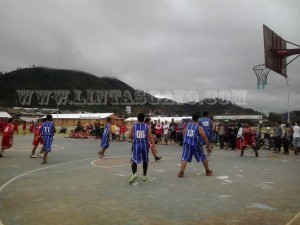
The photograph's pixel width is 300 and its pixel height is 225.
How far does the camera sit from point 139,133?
32.7 feet

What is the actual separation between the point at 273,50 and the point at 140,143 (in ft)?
41.2

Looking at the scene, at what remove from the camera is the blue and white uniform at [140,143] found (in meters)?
9.85

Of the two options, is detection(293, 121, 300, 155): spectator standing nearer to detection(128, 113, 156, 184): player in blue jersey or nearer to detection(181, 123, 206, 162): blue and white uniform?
detection(181, 123, 206, 162): blue and white uniform

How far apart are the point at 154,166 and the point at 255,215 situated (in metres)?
7.33

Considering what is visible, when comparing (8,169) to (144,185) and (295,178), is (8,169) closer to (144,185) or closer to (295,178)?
(144,185)

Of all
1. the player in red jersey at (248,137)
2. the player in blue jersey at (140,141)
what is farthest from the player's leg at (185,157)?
the player in red jersey at (248,137)

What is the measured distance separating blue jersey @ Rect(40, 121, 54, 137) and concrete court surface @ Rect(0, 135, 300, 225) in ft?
7.95

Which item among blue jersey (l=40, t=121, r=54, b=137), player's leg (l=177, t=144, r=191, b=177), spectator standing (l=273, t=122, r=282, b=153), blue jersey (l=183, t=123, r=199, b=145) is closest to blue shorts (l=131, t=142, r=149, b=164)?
player's leg (l=177, t=144, r=191, b=177)

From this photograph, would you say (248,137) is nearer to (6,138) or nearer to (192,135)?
(192,135)

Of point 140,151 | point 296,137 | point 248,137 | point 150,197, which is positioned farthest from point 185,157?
point 296,137

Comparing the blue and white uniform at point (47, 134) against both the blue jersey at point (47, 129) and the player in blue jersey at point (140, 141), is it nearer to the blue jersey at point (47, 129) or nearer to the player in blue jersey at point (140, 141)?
the blue jersey at point (47, 129)

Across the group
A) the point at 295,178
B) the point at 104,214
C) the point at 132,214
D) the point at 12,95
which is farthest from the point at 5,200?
the point at 12,95

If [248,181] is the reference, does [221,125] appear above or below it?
above

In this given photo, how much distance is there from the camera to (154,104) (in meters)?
182
